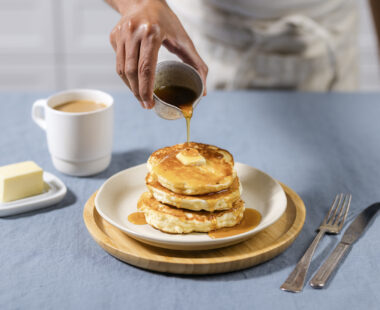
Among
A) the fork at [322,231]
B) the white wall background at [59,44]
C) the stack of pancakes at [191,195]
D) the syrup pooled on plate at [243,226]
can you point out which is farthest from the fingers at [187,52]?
the white wall background at [59,44]

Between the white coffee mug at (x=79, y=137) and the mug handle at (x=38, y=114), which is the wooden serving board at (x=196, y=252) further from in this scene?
the mug handle at (x=38, y=114)

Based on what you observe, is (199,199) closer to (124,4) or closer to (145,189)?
(145,189)

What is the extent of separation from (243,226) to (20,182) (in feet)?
1.86

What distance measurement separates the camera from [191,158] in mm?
1213

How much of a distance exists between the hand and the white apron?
2.18 feet

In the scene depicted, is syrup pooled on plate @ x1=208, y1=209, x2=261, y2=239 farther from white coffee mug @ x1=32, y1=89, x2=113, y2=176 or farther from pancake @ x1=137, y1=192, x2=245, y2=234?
white coffee mug @ x1=32, y1=89, x2=113, y2=176

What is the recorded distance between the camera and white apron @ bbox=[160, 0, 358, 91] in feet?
6.76

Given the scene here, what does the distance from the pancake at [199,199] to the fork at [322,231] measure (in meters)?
0.20

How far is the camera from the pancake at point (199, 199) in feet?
3.76

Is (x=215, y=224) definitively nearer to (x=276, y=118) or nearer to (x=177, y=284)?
(x=177, y=284)

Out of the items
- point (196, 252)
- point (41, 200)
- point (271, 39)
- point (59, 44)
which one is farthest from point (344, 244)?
point (59, 44)

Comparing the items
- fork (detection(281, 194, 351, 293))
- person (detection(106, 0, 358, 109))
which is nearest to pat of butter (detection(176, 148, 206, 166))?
fork (detection(281, 194, 351, 293))

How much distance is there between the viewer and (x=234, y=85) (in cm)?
222

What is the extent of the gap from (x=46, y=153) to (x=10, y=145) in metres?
0.13
